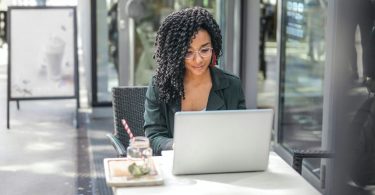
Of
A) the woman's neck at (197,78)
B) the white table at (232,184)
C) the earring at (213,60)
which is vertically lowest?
the white table at (232,184)

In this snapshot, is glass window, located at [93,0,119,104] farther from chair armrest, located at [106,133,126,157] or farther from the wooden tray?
the wooden tray

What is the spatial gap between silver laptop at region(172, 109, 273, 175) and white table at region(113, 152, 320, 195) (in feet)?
0.10

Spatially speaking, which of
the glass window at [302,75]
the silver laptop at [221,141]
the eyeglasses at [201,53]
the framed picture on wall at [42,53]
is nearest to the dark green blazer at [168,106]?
the eyeglasses at [201,53]

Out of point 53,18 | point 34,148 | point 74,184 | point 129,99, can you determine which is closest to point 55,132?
point 34,148

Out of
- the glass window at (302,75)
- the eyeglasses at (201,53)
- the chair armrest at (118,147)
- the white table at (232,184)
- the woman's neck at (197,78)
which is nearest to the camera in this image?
the white table at (232,184)

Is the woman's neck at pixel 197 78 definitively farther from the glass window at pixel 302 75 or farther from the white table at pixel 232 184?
the glass window at pixel 302 75

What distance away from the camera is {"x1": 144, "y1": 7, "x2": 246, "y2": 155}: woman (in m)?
2.62

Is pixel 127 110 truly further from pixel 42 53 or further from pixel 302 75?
pixel 42 53

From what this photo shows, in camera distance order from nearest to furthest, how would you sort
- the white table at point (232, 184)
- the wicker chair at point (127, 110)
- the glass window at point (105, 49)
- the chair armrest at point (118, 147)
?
1. the white table at point (232, 184)
2. the chair armrest at point (118, 147)
3. the wicker chair at point (127, 110)
4. the glass window at point (105, 49)

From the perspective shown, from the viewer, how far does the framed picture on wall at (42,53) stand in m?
5.68

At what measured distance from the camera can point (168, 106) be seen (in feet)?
9.05

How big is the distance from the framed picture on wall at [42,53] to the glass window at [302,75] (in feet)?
6.47

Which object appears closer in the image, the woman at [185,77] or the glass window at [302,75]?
the woman at [185,77]

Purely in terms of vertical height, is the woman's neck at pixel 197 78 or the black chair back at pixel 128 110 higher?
the woman's neck at pixel 197 78
